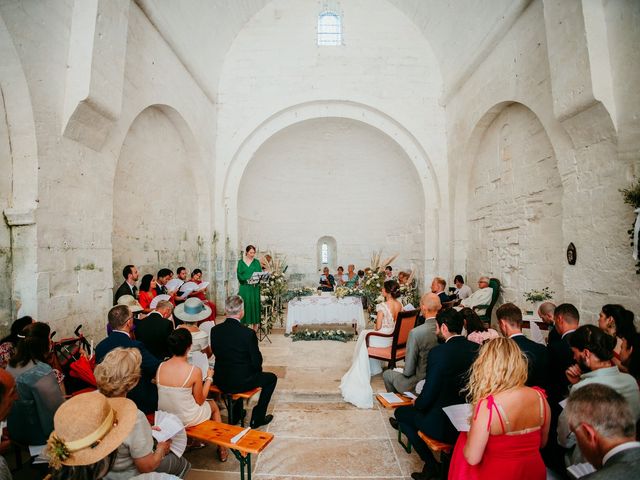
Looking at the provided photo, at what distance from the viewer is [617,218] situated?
4.24 m

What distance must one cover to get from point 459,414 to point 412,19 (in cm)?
971

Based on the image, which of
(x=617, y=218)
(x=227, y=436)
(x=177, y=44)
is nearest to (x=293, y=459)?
(x=227, y=436)

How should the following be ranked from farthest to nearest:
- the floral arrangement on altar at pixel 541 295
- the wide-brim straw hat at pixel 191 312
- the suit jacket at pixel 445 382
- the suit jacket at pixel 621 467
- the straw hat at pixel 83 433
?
the floral arrangement on altar at pixel 541 295, the wide-brim straw hat at pixel 191 312, the suit jacket at pixel 445 382, the straw hat at pixel 83 433, the suit jacket at pixel 621 467

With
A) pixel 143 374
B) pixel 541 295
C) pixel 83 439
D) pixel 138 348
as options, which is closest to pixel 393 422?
pixel 143 374

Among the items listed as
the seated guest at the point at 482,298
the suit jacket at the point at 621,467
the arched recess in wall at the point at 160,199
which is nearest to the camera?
the suit jacket at the point at 621,467

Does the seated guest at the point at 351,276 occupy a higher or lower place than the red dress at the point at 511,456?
higher

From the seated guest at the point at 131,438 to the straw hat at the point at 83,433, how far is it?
12.6 inches

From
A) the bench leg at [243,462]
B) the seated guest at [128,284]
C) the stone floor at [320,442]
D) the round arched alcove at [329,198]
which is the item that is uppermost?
the round arched alcove at [329,198]

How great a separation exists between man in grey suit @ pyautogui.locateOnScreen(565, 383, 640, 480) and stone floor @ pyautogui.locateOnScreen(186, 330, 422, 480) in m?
1.94

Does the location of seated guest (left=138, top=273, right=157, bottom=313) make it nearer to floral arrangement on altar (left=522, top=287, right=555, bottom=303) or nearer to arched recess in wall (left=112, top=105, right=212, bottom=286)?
arched recess in wall (left=112, top=105, right=212, bottom=286)

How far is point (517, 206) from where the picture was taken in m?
6.70

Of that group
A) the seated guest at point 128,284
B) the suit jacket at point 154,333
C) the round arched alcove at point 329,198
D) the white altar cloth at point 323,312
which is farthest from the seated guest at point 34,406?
the round arched alcove at point 329,198

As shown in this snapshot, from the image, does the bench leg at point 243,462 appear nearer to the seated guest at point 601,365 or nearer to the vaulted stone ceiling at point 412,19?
the seated guest at point 601,365

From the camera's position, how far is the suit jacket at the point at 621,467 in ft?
4.46
